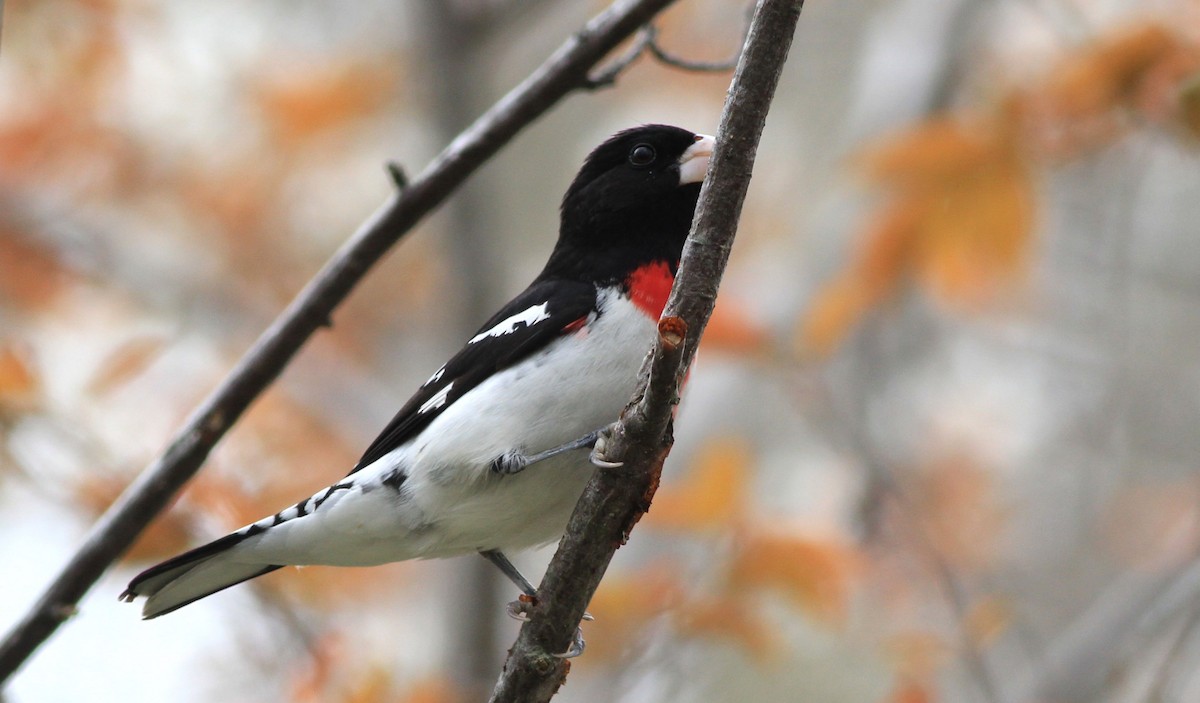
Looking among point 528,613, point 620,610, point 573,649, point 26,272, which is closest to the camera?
point 528,613

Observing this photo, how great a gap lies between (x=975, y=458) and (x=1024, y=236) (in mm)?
6870

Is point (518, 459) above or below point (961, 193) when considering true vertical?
above

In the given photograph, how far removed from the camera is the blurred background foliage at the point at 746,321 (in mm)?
5086

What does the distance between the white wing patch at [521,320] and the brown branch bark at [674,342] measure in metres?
1.25

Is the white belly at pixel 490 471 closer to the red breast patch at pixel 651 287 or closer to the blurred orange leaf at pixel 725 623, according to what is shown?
the red breast patch at pixel 651 287

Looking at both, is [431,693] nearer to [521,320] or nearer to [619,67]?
[521,320]

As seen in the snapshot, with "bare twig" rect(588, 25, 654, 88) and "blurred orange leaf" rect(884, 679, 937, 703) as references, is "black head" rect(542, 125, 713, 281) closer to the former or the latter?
"bare twig" rect(588, 25, 654, 88)

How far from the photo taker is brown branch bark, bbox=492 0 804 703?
9.09ft

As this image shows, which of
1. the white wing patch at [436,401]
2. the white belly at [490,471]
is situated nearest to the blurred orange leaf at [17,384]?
the white belly at [490,471]

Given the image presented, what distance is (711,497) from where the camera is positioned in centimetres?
495

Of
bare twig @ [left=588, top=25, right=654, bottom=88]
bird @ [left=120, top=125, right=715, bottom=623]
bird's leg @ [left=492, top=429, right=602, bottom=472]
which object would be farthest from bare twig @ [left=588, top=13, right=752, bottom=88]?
bird's leg @ [left=492, top=429, right=602, bottom=472]

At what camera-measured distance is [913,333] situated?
423 inches

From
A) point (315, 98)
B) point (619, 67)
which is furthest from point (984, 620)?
point (315, 98)

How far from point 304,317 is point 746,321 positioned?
3299mm
